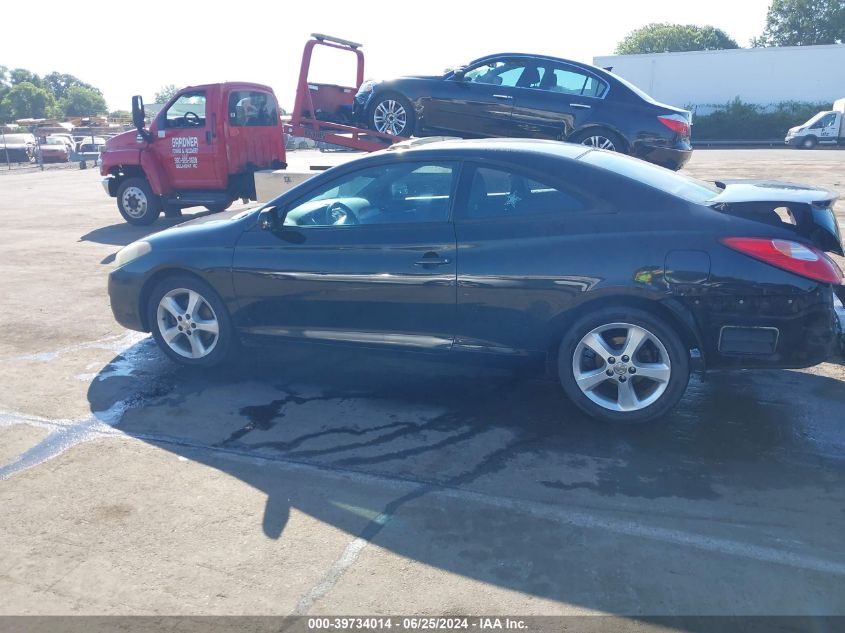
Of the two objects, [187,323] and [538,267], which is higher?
[538,267]

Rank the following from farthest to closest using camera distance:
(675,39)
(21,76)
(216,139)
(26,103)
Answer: (21,76), (26,103), (675,39), (216,139)

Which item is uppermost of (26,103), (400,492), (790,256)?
(26,103)

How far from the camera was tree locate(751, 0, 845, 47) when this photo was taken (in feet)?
259

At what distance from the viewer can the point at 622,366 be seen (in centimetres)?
439

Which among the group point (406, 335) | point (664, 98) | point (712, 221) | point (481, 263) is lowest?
point (406, 335)

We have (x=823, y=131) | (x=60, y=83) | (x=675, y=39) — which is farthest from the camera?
(x=60, y=83)

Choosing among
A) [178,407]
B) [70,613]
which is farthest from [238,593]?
[178,407]

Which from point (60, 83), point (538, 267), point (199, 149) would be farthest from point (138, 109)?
point (60, 83)

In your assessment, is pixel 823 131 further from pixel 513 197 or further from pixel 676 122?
pixel 513 197

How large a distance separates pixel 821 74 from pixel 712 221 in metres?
48.6

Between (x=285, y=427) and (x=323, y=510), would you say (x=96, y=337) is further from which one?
(x=323, y=510)

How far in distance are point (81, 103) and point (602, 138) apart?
125 m

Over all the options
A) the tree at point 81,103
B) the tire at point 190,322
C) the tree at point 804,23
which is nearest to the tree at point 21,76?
the tree at point 81,103

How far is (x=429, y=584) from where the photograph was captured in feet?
10.0
